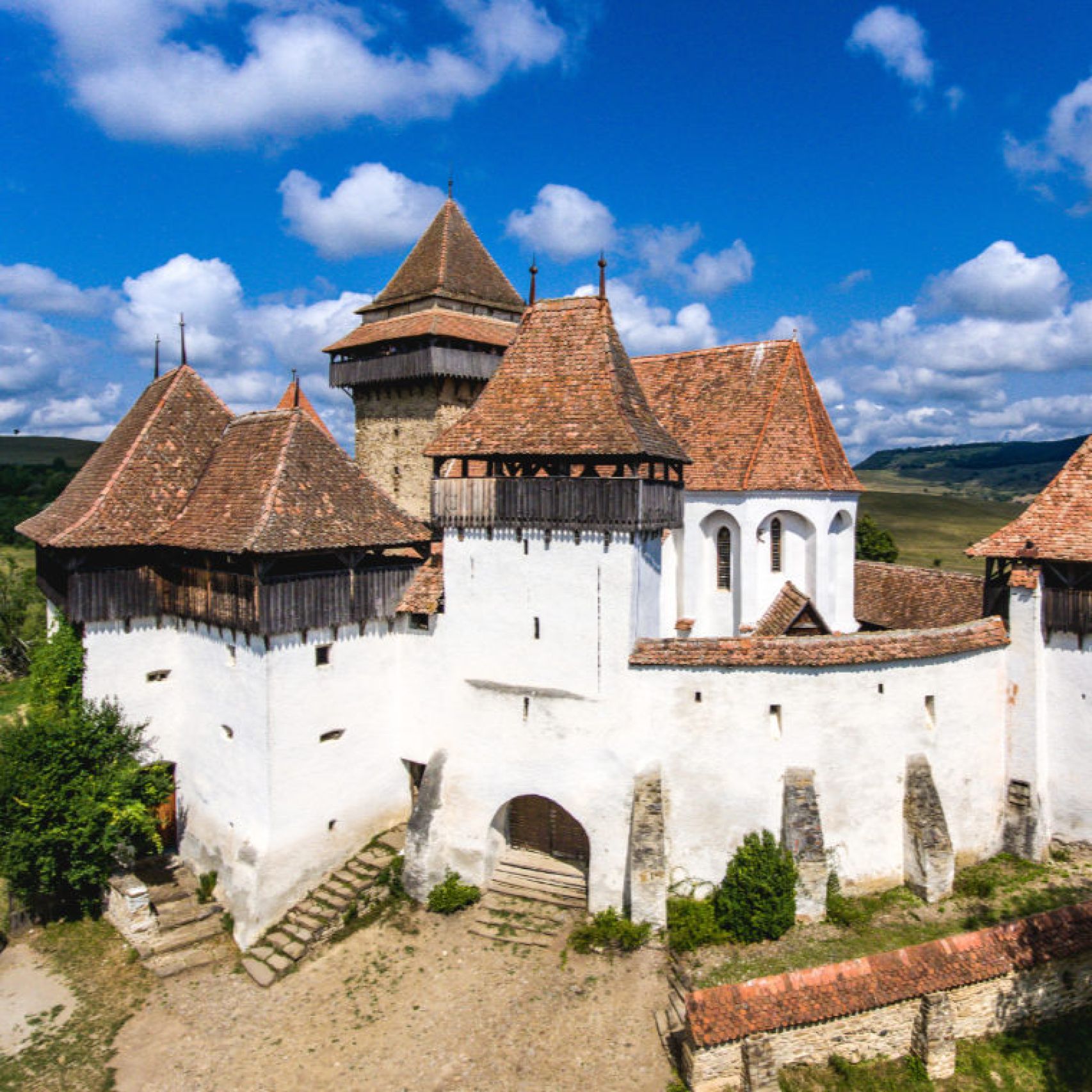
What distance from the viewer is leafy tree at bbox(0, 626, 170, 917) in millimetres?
17469

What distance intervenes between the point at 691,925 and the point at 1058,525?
1191cm

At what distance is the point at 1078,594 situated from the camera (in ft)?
59.9

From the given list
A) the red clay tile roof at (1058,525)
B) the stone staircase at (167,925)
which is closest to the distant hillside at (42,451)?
the stone staircase at (167,925)

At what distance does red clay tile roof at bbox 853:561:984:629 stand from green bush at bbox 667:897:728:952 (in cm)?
952

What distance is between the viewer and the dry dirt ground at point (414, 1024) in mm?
13641

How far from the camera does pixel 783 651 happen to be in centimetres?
1688

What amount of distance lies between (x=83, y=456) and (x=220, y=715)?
92410 millimetres

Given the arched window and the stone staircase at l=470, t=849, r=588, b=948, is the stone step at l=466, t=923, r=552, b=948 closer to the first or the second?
the stone staircase at l=470, t=849, r=588, b=948

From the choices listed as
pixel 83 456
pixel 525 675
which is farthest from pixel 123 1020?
pixel 83 456

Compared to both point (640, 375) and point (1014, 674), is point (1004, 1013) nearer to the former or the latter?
point (1014, 674)

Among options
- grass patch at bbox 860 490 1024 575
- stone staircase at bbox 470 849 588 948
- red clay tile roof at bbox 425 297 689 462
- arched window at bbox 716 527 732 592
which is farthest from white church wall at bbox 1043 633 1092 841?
grass patch at bbox 860 490 1024 575

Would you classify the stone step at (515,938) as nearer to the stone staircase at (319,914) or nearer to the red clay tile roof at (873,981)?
the stone staircase at (319,914)

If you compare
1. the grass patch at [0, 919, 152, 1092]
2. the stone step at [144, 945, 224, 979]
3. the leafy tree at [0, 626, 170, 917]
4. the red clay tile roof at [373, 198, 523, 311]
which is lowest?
the grass patch at [0, 919, 152, 1092]

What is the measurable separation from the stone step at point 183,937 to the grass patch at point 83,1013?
0.41 meters
